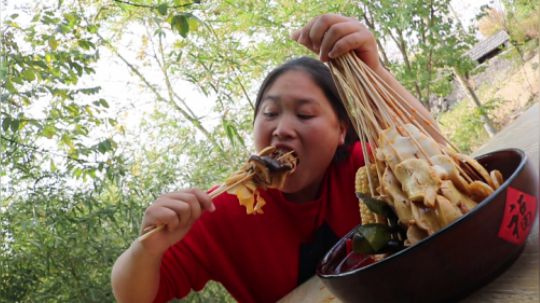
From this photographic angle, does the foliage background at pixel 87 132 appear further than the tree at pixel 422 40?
No

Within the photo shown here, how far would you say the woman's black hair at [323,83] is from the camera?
49.5 inches

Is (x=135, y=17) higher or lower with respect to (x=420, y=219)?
higher

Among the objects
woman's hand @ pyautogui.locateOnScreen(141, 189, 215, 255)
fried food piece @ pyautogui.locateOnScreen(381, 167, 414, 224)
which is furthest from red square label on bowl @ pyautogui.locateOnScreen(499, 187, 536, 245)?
woman's hand @ pyautogui.locateOnScreen(141, 189, 215, 255)

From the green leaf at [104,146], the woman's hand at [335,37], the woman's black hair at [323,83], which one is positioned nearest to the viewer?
the woman's hand at [335,37]

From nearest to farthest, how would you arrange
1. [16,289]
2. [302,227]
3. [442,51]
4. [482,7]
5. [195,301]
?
[302,227] → [16,289] → [195,301] → [442,51] → [482,7]

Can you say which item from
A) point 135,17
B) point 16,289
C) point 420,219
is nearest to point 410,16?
point 135,17

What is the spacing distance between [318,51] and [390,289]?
48 cm

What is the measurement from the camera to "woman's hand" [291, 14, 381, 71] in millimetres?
811

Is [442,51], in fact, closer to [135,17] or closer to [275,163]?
[135,17]

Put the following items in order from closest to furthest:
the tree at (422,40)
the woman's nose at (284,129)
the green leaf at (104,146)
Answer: the woman's nose at (284,129) → the green leaf at (104,146) → the tree at (422,40)

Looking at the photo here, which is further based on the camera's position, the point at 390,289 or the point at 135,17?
the point at 135,17

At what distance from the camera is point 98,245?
7.43ft

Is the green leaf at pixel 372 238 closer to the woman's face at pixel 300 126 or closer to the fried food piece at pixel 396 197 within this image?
the fried food piece at pixel 396 197

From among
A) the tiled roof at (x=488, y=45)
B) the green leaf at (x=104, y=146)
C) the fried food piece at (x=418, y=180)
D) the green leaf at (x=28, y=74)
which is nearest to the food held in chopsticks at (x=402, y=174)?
the fried food piece at (x=418, y=180)
